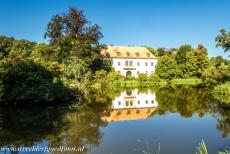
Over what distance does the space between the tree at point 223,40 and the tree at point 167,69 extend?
2374 cm

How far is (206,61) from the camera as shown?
62844 millimetres

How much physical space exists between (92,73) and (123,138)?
3613cm

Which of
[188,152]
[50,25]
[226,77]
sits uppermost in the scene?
[50,25]

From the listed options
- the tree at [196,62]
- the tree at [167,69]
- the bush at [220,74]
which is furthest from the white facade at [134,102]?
the tree at [196,62]

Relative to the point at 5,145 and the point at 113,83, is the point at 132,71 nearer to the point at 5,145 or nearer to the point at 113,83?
the point at 113,83

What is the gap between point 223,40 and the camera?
33906mm

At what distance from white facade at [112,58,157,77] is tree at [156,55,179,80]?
5.55 meters

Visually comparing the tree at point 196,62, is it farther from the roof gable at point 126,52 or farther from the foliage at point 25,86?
the foliage at point 25,86

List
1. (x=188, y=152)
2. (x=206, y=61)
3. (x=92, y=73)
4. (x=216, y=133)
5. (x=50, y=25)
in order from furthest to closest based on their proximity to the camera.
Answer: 1. (x=206, y=61)
2. (x=92, y=73)
3. (x=50, y=25)
4. (x=216, y=133)
5. (x=188, y=152)

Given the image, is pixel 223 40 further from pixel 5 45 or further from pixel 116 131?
pixel 5 45

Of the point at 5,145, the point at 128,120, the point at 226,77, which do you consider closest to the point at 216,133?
the point at 128,120

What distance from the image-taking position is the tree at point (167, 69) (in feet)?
190

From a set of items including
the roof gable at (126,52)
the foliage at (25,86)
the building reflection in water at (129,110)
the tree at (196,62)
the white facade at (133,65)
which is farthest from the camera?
the tree at (196,62)

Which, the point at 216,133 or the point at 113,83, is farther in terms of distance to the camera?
the point at 113,83
